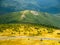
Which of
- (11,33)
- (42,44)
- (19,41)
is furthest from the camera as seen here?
(11,33)

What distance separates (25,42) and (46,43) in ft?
34.6

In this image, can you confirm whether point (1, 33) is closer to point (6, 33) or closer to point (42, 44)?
point (6, 33)

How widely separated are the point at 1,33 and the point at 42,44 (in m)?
40.8

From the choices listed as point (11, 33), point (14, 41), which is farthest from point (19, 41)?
point (11, 33)

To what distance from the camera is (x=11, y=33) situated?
4481 inches

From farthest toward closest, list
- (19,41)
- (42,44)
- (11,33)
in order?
(11,33) < (19,41) < (42,44)

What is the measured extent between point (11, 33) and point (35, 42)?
31.0 m

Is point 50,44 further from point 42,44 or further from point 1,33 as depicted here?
point 1,33

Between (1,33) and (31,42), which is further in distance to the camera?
(1,33)

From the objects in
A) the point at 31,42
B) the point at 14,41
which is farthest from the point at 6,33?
the point at 31,42

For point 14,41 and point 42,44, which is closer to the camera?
point 42,44

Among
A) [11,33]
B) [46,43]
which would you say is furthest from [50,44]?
[11,33]

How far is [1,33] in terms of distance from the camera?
11450 cm

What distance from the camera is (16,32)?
4594 inches
